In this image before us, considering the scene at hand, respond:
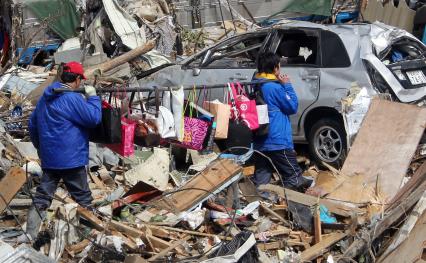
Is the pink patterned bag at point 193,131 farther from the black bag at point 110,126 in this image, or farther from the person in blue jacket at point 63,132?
the person in blue jacket at point 63,132

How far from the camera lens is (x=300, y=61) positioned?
9.02 meters

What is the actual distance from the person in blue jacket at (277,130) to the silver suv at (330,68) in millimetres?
1160

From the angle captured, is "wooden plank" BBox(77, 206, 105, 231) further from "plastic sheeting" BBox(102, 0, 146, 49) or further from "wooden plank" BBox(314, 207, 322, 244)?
"plastic sheeting" BBox(102, 0, 146, 49)

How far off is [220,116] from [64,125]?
5.40 ft

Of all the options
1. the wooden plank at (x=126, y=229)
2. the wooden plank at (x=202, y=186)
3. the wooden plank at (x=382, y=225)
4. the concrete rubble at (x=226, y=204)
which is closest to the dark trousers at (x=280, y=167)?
the concrete rubble at (x=226, y=204)

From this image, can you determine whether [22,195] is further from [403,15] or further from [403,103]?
[403,15]

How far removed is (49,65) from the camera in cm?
1422

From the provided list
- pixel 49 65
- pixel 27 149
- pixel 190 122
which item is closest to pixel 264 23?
pixel 49 65

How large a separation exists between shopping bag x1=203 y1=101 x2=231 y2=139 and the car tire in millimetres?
1901

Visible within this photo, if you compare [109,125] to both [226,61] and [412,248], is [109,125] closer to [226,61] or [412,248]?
[412,248]

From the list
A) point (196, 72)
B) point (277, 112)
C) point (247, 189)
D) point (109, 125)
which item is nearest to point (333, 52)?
point (277, 112)

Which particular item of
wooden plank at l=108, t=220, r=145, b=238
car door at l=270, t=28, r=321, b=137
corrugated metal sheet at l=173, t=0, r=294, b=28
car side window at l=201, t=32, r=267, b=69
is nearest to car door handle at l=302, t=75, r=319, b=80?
car door at l=270, t=28, r=321, b=137

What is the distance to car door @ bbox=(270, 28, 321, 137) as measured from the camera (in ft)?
28.5

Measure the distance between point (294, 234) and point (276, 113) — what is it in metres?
1.52
